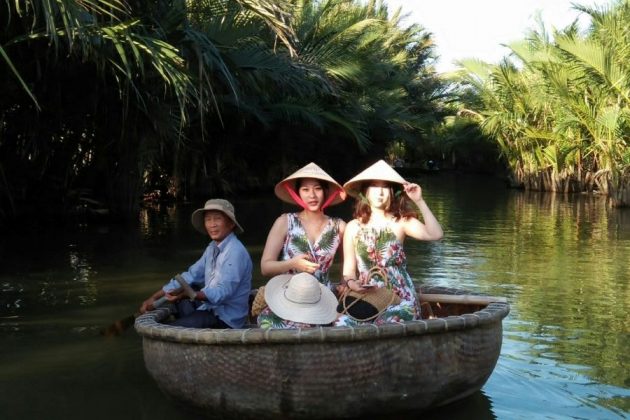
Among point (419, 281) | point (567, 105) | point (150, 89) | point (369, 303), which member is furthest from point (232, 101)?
point (369, 303)

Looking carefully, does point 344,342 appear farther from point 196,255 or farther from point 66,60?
point 66,60

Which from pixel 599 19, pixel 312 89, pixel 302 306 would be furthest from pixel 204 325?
pixel 599 19

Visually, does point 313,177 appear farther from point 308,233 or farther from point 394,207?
point 394,207

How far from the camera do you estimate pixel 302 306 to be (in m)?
4.71

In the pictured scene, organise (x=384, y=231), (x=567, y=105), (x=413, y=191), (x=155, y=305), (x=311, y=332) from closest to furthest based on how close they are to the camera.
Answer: (x=311, y=332) < (x=413, y=191) < (x=384, y=231) < (x=155, y=305) < (x=567, y=105)

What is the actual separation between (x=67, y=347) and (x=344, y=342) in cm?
295

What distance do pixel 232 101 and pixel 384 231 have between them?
48.3ft

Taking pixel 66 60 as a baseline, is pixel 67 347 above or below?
below

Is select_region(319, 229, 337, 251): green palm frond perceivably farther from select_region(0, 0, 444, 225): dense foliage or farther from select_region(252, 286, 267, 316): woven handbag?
select_region(0, 0, 444, 225): dense foliage

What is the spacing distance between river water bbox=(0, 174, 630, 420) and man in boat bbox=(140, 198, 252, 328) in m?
0.55

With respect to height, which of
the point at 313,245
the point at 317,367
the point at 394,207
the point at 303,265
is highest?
the point at 394,207

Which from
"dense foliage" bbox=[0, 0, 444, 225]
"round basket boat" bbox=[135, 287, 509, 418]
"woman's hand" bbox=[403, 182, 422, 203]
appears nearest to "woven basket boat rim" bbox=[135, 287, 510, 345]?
"round basket boat" bbox=[135, 287, 509, 418]

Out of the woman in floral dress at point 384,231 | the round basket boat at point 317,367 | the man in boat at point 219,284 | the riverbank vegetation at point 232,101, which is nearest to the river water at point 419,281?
the round basket boat at point 317,367

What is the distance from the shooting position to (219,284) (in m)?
5.09
